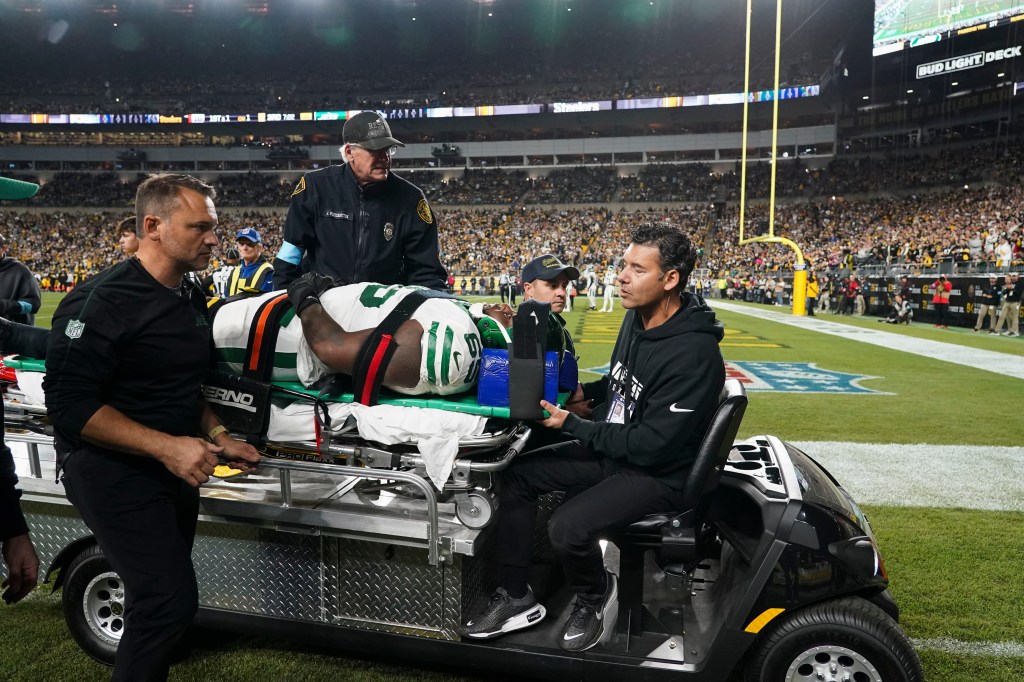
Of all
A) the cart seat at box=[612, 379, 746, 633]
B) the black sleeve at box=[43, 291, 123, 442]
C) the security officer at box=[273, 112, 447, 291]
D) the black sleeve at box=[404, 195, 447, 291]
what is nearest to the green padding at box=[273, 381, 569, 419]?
the cart seat at box=[612, 379, 746, 633]

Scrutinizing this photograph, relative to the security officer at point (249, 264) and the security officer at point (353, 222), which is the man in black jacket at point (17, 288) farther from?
the security officer at point (353, 222)

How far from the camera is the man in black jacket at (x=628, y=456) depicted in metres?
2.51

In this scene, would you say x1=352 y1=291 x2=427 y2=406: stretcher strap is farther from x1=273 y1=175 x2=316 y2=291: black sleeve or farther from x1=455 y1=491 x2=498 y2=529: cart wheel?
x1=273 y1=175 x2=316 y2=291: black sleeve

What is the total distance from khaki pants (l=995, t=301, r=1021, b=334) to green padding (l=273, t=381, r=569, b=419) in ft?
62.1

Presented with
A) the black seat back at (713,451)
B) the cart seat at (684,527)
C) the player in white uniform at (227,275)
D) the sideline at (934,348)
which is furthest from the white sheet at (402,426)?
the sideline at (934,348)

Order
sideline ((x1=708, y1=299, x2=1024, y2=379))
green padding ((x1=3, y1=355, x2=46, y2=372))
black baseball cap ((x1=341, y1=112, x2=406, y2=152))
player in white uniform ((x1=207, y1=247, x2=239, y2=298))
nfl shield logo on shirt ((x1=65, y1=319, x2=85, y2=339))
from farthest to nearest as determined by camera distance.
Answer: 1. sideline ((x1=708, y1=299, x2=1024, y2=379))
2. player in white uniform ((x1=207, y1=247, x2=239, y2=298))
3. black baseball cap ((x1=341, y1=112, x2=406, y2=152))
4. green padding ((x1=3, y1=355, x2=46, y2=372))
5. nfl shield logo on shirt ((x1=65, y1=319, x2=85, y2=339))

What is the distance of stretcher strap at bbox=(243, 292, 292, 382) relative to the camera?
275cm

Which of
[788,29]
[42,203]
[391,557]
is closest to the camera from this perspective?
[391,557]

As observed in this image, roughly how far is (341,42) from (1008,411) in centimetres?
5902

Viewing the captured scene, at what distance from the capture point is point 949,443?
6637mm

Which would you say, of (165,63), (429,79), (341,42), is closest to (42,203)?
(165,63)

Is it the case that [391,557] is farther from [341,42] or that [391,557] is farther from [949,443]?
[341,42]

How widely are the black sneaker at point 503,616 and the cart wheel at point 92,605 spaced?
1.56 m

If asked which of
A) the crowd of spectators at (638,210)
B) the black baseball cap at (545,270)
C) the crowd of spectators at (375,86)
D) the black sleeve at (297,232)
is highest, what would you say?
the crowd of spectators at (375,86)
